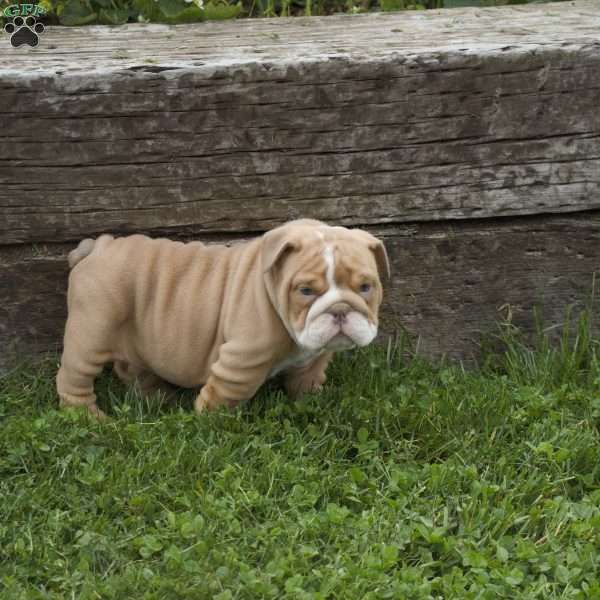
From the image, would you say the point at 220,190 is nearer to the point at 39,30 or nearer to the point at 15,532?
the point at 39,30

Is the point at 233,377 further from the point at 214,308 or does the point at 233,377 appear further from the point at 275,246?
the point at 275,246

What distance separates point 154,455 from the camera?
3.41 metres

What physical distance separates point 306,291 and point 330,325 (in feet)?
0.45

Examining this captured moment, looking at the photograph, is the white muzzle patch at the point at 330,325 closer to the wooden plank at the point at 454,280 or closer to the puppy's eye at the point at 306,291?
the puppy's eye at the point at 306,291

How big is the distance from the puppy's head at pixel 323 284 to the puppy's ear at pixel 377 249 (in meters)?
0.03

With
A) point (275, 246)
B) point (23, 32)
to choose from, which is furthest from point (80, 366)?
point (23, 32)

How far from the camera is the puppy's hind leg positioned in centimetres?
366

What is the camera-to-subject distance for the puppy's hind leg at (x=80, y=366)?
3.66 metres

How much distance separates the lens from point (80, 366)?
145 inches

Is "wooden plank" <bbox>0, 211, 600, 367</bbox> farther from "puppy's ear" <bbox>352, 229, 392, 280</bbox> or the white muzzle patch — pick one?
the white muzzle patch

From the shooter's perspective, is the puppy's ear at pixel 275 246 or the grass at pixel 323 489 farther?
the puppy's ear at pixel 275 246

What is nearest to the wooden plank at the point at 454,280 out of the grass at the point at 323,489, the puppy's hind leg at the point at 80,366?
the grass at the point at 323,489

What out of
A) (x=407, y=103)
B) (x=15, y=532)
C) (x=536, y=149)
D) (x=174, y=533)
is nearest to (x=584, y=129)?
(x=536, y=149)

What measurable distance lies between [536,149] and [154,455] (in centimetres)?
172
